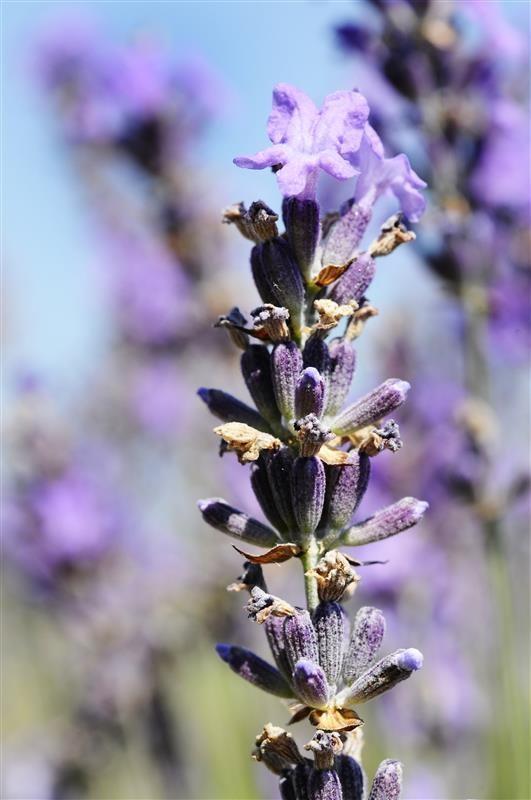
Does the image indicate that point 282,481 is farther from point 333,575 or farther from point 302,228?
point 302,228

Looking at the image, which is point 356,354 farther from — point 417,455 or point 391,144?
point 417,455

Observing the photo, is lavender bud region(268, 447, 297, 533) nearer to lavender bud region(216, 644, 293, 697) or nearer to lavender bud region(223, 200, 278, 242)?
lavender bud region(216, 644, 293, 697)

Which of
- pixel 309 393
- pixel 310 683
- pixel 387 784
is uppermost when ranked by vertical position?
pixel 309 393

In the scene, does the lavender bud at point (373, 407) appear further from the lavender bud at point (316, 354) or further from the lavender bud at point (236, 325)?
the lavender bud at point (236, 325)

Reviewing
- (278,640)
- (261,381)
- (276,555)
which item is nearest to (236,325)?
(261,381)

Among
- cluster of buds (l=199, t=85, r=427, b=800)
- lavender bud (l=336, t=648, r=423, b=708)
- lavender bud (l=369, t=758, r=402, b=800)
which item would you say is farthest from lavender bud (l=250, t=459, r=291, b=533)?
lavender bud (l=369, t=758, r=402, b=800)

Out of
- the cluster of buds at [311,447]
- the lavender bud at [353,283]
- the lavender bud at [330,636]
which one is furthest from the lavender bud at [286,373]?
the lavender bud at [330,636]

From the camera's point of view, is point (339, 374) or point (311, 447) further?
point (339, 374)
